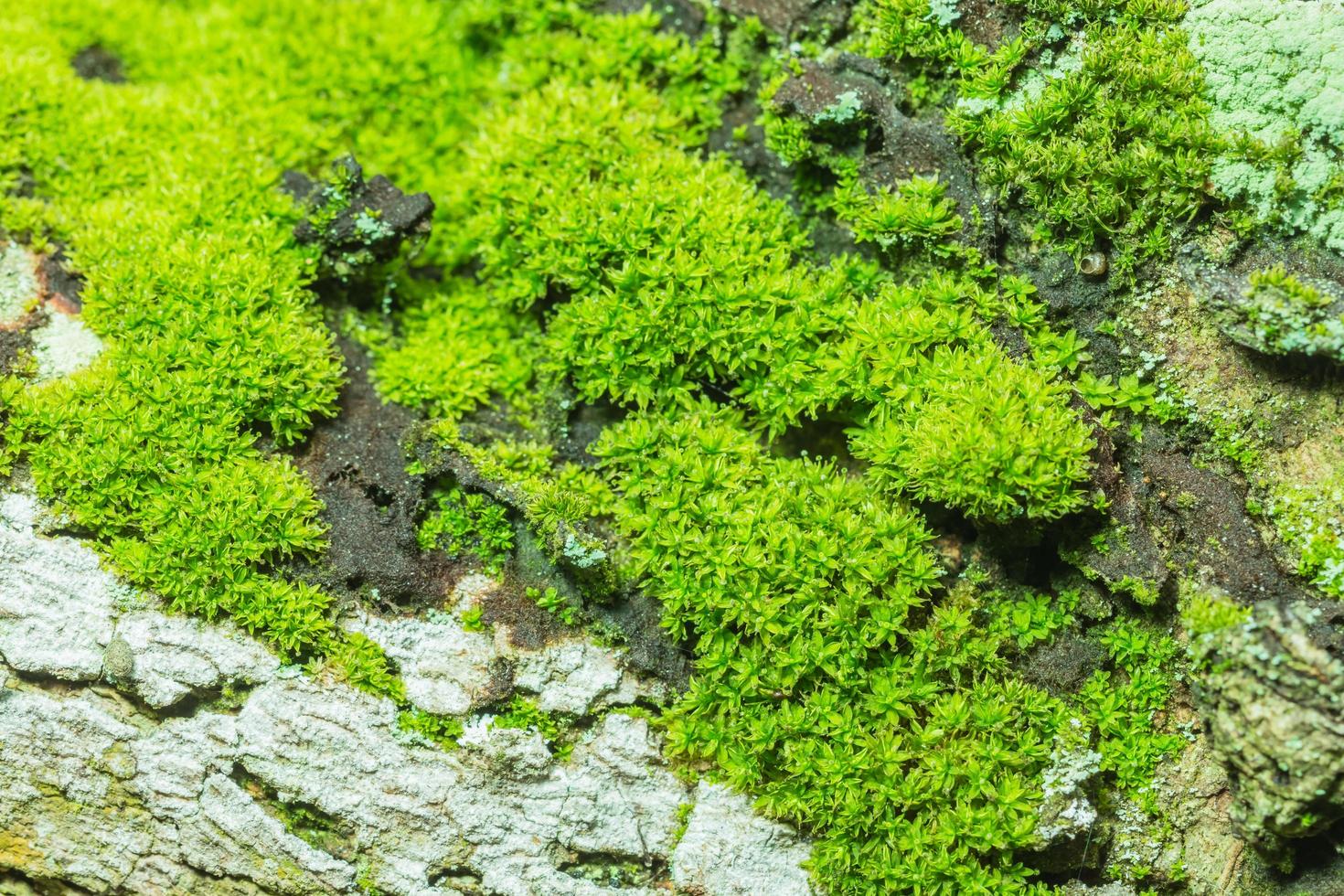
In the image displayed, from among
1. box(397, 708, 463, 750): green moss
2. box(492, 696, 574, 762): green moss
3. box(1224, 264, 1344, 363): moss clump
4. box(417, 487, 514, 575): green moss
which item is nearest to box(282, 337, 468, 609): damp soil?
box(417, 487, 514, 575): green moss

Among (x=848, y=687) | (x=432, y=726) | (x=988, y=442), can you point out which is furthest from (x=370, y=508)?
(x=988, y=442)

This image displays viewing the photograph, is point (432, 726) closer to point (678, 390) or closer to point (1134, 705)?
point (678, 390)

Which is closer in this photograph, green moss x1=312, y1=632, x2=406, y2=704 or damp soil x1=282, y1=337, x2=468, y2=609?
green moss x1=312, y1=632, x2=406, y2=704

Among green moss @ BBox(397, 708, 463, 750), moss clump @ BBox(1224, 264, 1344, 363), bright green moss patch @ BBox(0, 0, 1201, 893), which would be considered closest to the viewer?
moss clump @ BBox(1224, 264, 1344, 363)

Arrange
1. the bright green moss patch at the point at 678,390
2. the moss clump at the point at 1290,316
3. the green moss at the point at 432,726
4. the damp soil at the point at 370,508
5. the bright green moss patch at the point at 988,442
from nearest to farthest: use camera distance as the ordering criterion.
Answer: the moss clump at the point at 1290,316
the bright green moss patch at the point at 988,442
the bright green moss patch at the point at 678,390
the green moss at the point at 432,726
the damp soil at the point at 370,508

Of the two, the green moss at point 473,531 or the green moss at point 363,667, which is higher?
the green moss at point 473,531

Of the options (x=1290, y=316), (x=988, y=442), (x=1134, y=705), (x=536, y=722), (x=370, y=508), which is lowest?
(x=536, y=722)

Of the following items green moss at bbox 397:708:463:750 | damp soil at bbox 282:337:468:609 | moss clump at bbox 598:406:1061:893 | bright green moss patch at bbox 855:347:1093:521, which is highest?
bright green moss patch at bbox 855:347:1093:521

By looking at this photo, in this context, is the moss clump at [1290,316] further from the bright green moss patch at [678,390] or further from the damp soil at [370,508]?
the damp soil at [370,508]

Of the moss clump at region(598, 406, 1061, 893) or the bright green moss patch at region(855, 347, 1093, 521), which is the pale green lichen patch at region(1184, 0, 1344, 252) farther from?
the moss clump at region(598, 406, 1061, 893)

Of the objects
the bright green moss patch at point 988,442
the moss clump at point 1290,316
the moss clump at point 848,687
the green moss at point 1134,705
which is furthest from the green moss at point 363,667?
the moss clump at point 1290,316

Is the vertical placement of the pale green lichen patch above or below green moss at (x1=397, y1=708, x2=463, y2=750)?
above

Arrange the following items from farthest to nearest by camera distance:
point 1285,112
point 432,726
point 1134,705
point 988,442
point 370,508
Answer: point 370,508
point 432,726
point 1134,705
point 1285,112
point 988,442

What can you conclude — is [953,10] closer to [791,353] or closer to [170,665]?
[791,353]
